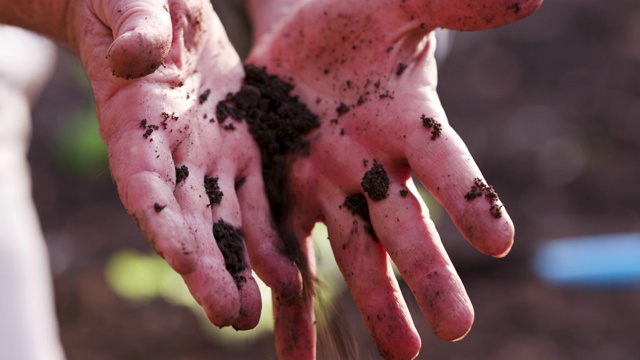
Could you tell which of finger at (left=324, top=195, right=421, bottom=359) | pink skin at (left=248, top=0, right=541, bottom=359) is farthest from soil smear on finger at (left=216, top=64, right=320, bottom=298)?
finger at (left=324, top=195, right=421, bottom=359)

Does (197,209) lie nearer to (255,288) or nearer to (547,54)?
(255,288)

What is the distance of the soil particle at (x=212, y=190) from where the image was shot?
1.48 meters

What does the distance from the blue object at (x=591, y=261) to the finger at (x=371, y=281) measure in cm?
219

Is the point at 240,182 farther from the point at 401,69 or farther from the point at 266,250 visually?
Result: the point at 401,69

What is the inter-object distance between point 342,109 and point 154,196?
65 centimetres

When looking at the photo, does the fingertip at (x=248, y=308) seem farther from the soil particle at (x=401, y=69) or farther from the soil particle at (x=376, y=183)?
the soil particle at (x=401, y=69)

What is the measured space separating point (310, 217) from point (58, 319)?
2240 mm

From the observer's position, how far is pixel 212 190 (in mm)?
1495

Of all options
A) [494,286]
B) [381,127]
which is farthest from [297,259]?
[494,286]

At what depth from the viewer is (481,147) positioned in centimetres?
441

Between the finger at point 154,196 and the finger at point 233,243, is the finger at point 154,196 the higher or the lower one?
the higher one

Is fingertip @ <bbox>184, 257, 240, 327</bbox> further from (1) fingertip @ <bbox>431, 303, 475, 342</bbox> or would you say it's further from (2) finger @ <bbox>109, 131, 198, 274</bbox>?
(1) fingertip @ <bbox>431, 303, 475, 342</bbox>

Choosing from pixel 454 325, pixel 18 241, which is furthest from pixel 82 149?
pixel 454 325

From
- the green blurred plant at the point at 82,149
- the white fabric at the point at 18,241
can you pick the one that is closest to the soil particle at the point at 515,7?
the white fabric at the point at 18,241
